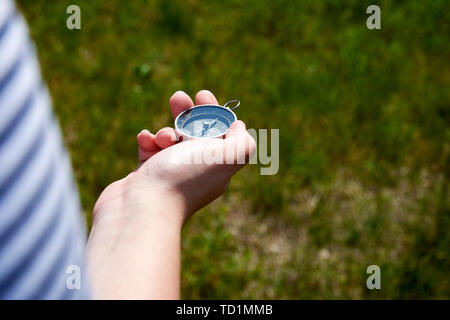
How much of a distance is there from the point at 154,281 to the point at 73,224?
553mm

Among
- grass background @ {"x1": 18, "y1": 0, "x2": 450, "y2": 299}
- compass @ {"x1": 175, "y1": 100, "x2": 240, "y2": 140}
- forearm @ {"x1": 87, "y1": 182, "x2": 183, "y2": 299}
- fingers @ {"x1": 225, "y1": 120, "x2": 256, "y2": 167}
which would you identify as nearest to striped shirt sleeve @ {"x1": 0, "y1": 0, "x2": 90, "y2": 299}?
forearm @ {"x1": 87, "y1": 182, "x2": 183, "y2": 299}

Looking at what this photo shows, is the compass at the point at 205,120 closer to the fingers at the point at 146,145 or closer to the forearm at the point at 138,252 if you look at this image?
the fingers at the point at 146,145

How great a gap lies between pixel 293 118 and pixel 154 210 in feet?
6.44

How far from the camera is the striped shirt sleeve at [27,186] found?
0.68 m

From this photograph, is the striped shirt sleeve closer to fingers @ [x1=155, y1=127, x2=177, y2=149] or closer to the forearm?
the forearm

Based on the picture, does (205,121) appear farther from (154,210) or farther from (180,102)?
(154,210)

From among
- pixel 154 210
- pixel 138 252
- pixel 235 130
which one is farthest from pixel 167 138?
pixel 138 252

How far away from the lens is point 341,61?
3.78 meters

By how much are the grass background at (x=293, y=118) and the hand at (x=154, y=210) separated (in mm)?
930

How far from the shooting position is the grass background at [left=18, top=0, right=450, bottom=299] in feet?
9.12

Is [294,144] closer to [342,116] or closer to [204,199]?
[342,116]

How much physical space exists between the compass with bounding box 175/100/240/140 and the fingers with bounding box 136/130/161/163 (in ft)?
0.44

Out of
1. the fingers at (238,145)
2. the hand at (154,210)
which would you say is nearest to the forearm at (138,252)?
the hand at (154,210)

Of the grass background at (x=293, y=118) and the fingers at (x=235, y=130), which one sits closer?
the fingers at (x=235, y=130)
